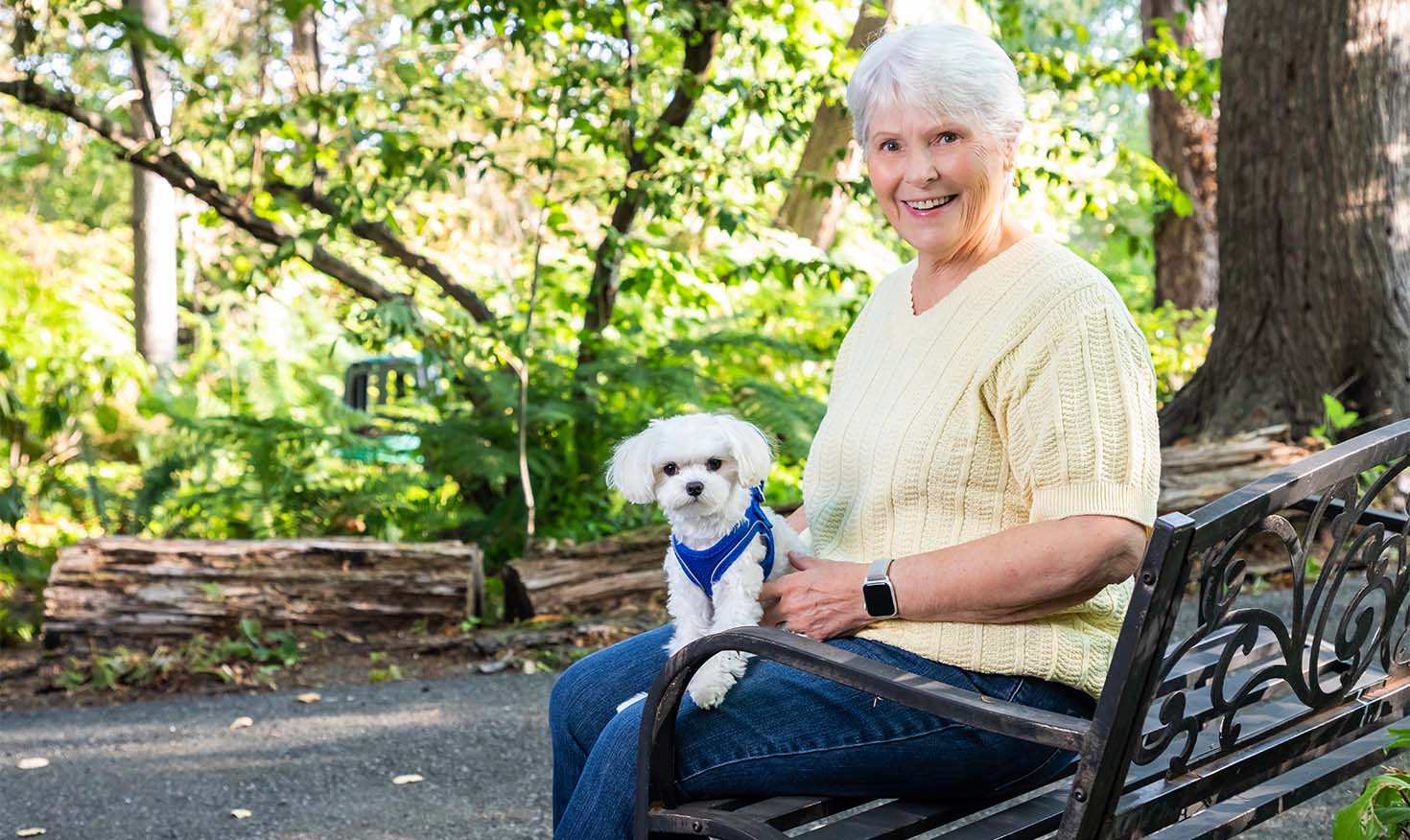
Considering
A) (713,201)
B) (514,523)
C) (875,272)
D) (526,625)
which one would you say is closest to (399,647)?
(526,625)

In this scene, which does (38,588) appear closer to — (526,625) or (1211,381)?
(526,625)

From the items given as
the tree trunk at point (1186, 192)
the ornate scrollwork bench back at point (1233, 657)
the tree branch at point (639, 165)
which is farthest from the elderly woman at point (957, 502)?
the tree trunk at point (1186, 192)

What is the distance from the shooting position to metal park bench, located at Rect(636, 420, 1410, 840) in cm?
181

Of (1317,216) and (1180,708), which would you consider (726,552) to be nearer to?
(1180,708)

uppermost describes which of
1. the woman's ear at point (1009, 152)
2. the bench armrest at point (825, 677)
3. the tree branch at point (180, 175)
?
the tree branch at point (180, 175)

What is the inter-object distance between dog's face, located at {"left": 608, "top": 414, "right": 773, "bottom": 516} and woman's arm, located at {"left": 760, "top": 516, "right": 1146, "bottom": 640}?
0.39m

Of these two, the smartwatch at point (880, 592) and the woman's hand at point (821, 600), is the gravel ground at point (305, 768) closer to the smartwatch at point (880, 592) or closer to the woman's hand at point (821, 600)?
the woman's hand at point (821, 600)

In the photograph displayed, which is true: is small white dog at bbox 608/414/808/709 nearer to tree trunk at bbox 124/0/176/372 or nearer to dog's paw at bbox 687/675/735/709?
dog's paw at bbox 687/675/735/709

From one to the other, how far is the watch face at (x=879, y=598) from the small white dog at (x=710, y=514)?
1.09 ft

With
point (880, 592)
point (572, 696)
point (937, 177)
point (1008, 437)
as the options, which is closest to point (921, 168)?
point (937, 177)

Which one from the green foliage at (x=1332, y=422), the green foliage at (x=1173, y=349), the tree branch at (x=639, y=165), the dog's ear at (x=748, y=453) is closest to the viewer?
the dog's ear at (x=748, y=453)

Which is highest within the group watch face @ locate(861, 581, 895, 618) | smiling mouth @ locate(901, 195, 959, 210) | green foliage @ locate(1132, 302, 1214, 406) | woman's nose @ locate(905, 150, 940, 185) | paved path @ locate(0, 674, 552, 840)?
woman's nose @ locate(905, 150, 940, 185)

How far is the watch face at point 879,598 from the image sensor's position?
7.59 ft

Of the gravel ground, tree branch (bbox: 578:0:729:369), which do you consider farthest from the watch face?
tree branch (bbox: 578:0:729:369)
